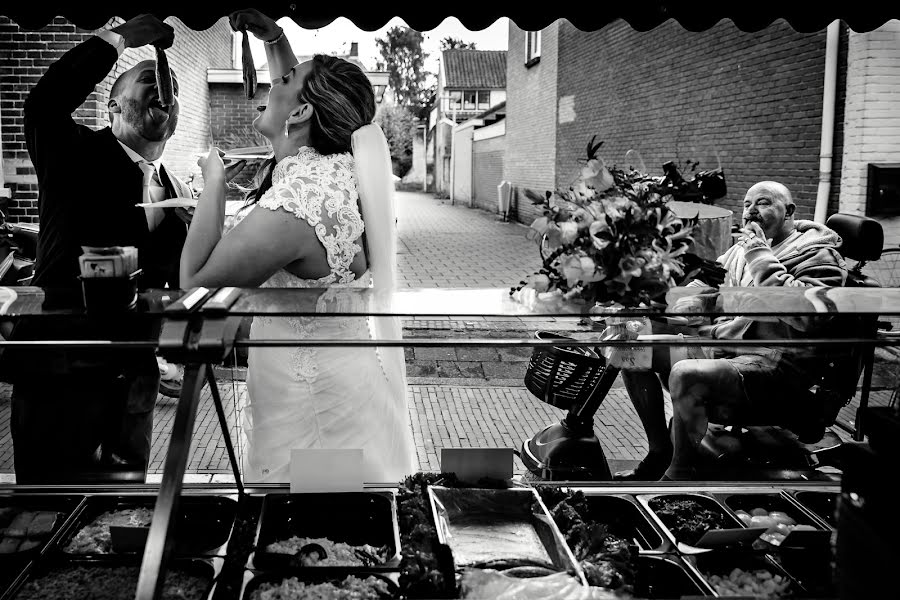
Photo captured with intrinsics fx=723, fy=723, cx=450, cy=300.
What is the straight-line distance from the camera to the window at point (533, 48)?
20.3m

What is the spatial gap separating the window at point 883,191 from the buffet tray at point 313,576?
711cm

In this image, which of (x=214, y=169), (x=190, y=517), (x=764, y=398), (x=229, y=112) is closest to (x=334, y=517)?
(x=190, y=517)

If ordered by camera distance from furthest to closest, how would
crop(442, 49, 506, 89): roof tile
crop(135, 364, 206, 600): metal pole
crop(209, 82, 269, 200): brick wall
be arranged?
crop(442, 49, 506, 89): roof tile < crop(209, 82, 269, 200): brick wall < crop(135, 364, 206, 600): metal pole

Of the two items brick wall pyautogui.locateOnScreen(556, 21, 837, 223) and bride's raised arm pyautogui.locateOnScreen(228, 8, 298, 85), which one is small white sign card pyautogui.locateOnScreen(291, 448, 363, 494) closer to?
bride's raised arm pyautogui.locateOnScreen(228, 8, 298, 85)

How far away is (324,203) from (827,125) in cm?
703

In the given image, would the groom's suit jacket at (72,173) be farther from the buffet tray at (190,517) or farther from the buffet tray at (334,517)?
the buffet tray at (334,517)

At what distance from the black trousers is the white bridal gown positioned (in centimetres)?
65

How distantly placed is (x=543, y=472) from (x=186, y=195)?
230 centimetres

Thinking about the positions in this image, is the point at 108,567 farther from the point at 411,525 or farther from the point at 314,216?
the point at 314,216

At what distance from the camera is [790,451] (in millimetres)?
3699

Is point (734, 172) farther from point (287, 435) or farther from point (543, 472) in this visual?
point (287, 435)

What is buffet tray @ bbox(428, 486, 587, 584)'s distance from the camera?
6.59 ft

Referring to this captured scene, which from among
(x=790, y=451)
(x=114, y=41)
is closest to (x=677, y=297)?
(x=790, y=451)

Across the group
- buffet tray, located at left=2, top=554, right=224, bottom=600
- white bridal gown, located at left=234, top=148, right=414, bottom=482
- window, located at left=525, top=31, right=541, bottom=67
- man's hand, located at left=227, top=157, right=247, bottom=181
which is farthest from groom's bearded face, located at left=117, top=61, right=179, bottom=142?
window, located at left=525, top=31, right=541, bottom=67
